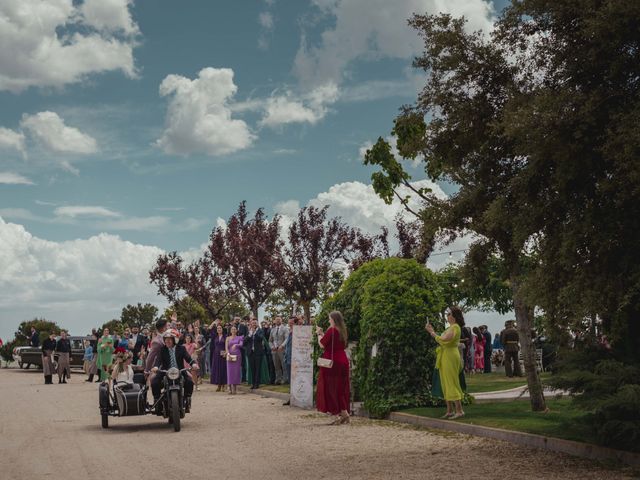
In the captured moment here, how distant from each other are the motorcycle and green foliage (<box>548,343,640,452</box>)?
6.87 m

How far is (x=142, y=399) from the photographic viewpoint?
15320 millimetres

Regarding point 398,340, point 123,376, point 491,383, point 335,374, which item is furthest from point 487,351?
point 123,376

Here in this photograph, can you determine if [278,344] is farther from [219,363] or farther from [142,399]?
[142,399]

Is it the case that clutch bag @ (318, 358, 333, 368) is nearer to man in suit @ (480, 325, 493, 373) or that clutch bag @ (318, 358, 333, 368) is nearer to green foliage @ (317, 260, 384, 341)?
green foliage @ (317, 260, 384, 341)

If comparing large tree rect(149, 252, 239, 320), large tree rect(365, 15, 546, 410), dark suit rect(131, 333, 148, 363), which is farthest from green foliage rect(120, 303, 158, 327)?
large tree rect(365, 15, 546, 410)

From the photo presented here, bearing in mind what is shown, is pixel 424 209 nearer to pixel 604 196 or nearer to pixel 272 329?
pixel 604 196

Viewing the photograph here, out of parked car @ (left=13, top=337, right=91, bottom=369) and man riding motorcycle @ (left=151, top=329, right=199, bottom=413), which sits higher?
parked car @ (left=13, top=337, right=91, bottom=369)

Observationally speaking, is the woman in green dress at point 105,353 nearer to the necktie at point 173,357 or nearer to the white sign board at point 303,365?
the white sign board at point 303,365

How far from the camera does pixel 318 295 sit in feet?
159

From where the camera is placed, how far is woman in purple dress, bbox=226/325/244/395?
84.5 feet

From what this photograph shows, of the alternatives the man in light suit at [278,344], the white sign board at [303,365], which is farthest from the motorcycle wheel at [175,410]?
the man in light suit at [278,344]

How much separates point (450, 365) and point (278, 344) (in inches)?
467

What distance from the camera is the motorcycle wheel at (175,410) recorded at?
14.7 meters

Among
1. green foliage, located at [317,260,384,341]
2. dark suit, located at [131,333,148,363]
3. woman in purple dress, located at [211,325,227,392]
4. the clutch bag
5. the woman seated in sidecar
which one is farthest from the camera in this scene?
dark suit, located at [131,333,148,363]
